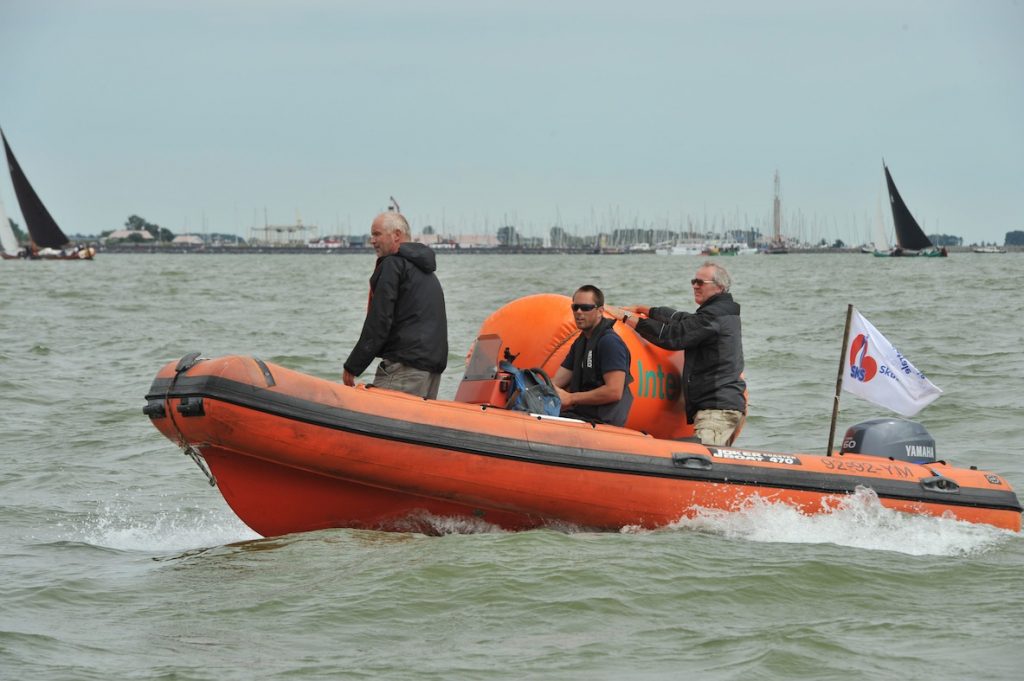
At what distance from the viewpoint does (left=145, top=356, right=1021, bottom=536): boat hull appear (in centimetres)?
679

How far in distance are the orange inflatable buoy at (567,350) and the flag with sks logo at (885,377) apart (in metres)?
1.19

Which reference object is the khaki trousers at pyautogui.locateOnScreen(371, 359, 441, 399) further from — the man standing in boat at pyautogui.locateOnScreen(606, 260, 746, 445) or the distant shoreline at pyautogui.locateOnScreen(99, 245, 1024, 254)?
the distant shoreline at pyautogui.locateOnScreen(99, 245, 1024, 254)

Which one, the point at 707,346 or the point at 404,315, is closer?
the point at 404,315

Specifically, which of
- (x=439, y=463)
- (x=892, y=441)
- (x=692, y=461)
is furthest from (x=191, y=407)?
(x=892, y=441)

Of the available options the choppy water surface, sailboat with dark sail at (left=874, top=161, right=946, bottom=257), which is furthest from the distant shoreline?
the choppy water surface

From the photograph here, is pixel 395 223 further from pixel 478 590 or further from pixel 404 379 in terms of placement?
pixel 478 590

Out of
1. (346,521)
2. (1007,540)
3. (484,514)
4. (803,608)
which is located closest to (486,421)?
(484,514)

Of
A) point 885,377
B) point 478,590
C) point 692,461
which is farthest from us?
point 885,377

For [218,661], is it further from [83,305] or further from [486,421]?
[83,305]

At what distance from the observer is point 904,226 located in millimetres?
80625

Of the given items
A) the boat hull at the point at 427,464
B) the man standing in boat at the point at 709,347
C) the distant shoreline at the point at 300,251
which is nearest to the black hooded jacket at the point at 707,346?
the man standing in boat at the point at 709,347

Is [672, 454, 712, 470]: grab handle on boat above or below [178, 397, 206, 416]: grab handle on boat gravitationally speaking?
below

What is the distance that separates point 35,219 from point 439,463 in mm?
70050

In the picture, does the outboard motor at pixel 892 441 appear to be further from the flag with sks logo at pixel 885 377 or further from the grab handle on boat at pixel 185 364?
the grab handle on boat at pixel 185 364
